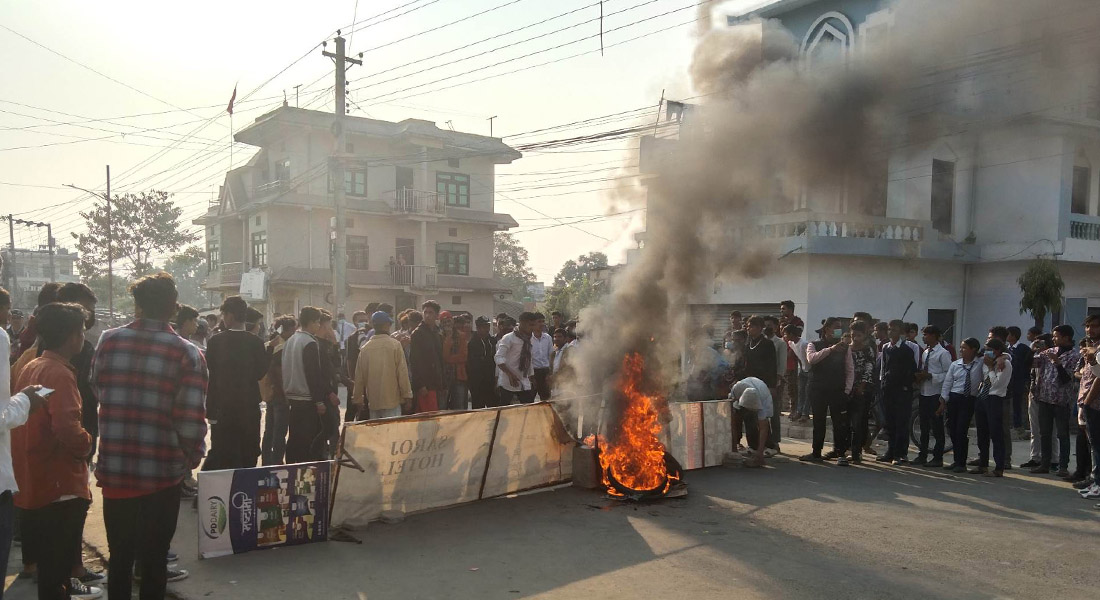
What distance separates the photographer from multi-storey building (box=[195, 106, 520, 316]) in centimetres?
3100

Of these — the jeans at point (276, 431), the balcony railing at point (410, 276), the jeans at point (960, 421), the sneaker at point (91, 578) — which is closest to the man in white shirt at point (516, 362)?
the jeans at point (276, 431)

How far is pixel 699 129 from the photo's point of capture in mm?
8625

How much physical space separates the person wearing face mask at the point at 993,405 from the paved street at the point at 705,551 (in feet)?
3.22

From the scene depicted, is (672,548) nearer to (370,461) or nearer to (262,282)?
(370,461)

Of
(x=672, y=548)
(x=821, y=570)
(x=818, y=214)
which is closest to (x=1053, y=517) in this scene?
(x=821, y=570)

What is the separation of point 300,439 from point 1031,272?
1546cm

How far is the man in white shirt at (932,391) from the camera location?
941 cm

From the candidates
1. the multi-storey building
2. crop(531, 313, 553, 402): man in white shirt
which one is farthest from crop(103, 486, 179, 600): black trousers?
the multi-storey building

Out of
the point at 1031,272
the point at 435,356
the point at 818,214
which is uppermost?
the point at 818,214

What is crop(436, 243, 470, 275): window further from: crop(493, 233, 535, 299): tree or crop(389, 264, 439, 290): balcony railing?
crop(493, 233, 535, 299): tree

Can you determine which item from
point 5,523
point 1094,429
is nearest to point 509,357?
point 1094,429

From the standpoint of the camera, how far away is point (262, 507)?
5.39 m

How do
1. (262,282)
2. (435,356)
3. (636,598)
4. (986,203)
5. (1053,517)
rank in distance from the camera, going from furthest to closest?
(262,282) → (986,203) → (435,356) → (1053,517) → (636,598)

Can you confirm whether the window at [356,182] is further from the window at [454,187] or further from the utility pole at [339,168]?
the utility pole at [339,168]
